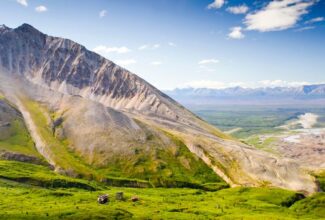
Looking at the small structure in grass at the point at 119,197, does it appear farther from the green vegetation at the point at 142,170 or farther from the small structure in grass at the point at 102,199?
the green vegetation at the point at 142,170

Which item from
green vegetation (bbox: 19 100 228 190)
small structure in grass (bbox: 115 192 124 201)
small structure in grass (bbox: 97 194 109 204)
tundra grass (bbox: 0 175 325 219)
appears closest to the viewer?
tundra grass (bbox: 0 175 325 219)

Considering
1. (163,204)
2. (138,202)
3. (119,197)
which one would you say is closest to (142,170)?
(163,204)

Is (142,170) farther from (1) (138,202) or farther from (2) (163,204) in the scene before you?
(1) (138,202)

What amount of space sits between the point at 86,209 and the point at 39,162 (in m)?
82.4

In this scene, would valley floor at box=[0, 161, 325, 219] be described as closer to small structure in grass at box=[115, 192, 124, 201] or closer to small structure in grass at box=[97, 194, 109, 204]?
small structure in grass at box=[115, 192, 124, 201]

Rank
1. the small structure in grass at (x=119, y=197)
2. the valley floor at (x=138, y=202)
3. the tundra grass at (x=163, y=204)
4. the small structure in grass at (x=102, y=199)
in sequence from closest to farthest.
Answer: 1. the tundra grass at (x=163, y=204)
2. the valley floor at (x=138, y=202)
3. the small structure in grass at (x=102, y=199)
4. the small structure in grass at (x=119, y=197)

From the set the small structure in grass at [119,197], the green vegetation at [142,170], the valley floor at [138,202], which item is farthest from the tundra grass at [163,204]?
the green vegetation at [142,170]

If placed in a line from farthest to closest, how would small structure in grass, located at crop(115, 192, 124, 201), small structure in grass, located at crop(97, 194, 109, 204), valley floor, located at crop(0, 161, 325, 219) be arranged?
small structure in grass, located at crop(115, 192, 124, 201) < small structure in grass, located at crop(97, 194, 109, 204) < valley floor, located at crop(0, 161, 325, 219)

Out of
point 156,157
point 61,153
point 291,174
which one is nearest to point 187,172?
point 156,157

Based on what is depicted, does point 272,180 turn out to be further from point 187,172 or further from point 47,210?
point 47,210

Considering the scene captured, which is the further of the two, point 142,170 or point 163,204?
point 142,170

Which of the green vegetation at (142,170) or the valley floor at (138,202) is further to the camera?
the green vegetation at (142,170)

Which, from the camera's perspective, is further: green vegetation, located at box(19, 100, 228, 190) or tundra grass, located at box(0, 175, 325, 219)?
green vegetation, located at box(19, 100, 228, 190)

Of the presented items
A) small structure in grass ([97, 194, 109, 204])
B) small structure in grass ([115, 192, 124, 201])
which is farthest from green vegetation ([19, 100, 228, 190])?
small structure in grass ([97, 194, 109, 204])
